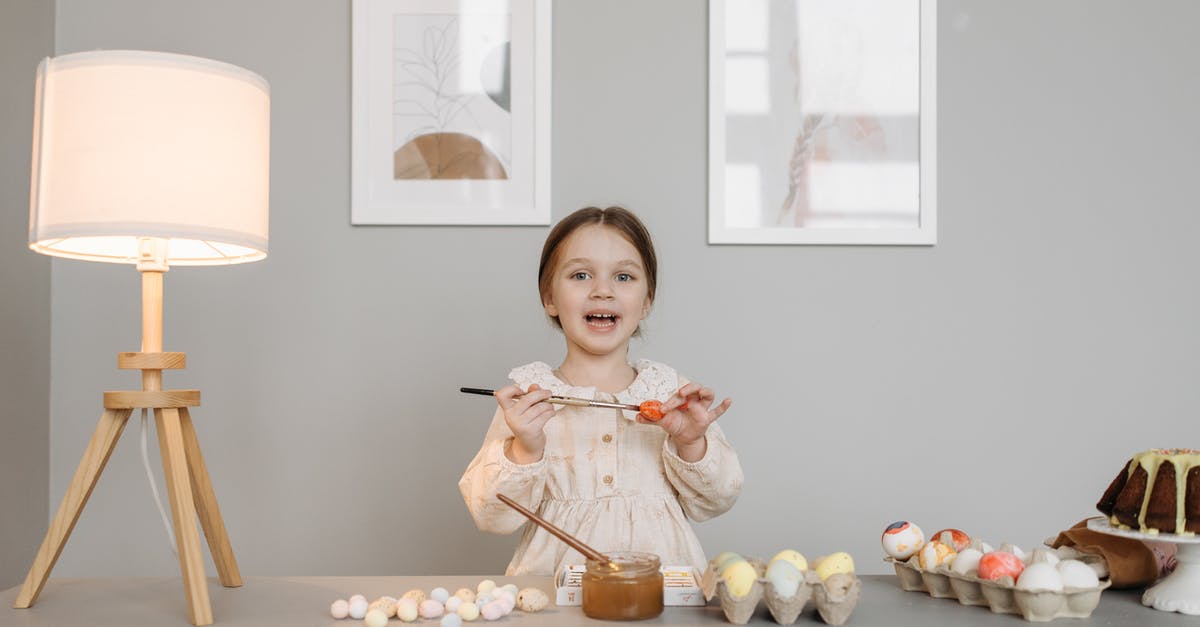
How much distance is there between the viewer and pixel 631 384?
171cm

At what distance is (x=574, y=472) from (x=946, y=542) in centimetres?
64

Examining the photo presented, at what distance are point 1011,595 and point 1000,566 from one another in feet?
0.11

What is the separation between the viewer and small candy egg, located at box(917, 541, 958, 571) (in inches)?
46.8

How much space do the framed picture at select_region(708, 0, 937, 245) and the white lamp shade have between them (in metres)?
1.35

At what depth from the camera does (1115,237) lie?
2.35 metres

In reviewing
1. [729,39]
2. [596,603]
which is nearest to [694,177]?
[729,39]

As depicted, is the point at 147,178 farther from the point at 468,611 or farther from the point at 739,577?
the point at 739,577

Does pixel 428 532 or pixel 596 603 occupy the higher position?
pixel 596 603

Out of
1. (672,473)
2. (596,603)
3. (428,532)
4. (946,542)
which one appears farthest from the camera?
(428,532)

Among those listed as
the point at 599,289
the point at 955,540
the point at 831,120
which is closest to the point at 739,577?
the point at 955,540

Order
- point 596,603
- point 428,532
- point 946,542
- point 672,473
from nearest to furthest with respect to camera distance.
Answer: point 596,603 < point 946,542 < point 672,473 < point 428,532

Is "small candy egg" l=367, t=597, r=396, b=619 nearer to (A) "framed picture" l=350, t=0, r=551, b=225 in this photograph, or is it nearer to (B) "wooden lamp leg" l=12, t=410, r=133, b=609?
(B) "wooden lamp leg" l=12, t=410, r=133, b=609

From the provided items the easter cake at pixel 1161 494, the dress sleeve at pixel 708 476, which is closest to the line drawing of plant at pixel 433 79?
the dress sleeve at pixel 708 476

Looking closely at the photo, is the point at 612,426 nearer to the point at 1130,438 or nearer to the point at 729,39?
the point at 729,39
